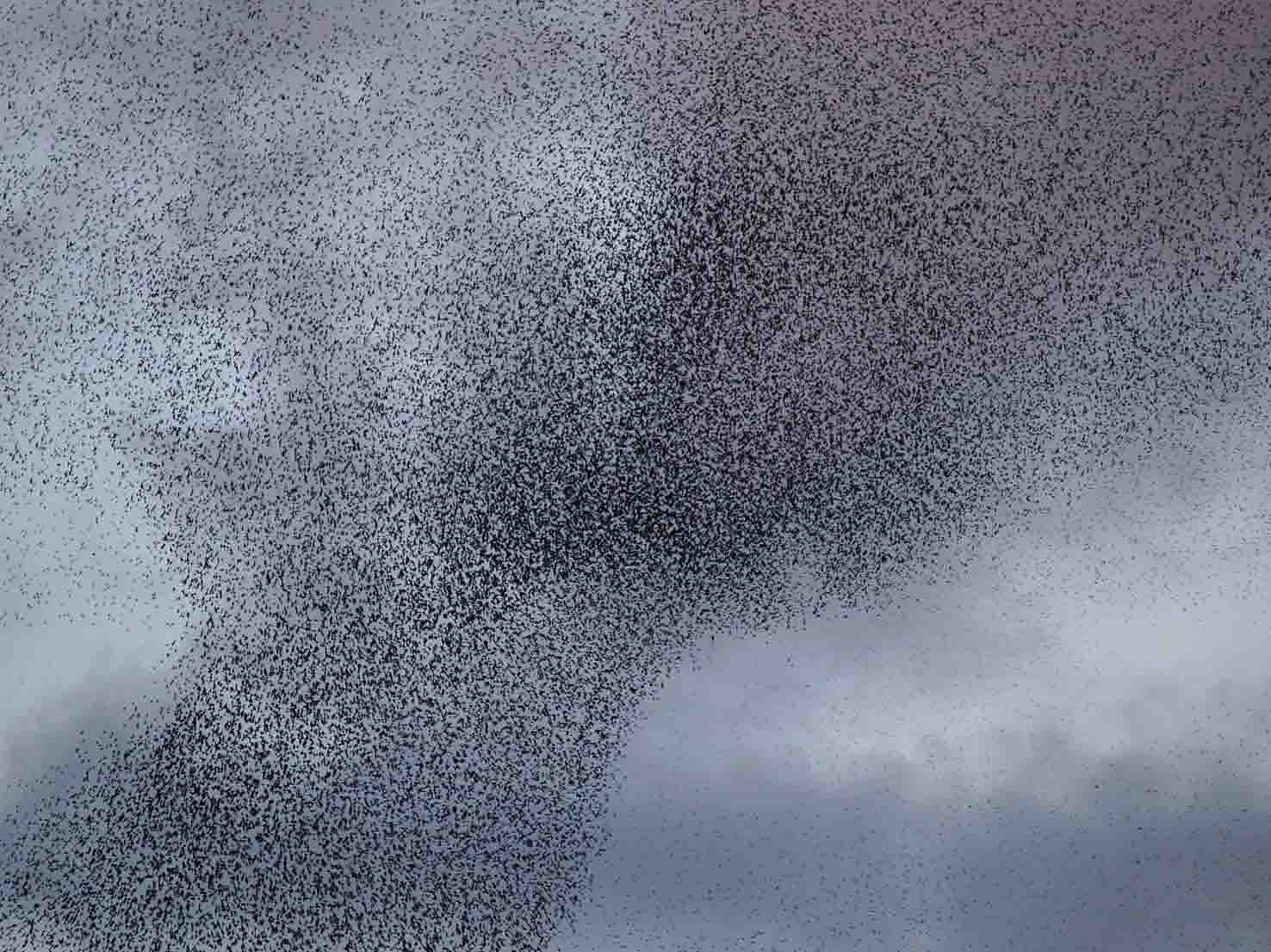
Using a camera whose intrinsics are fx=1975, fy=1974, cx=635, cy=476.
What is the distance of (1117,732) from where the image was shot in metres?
14.3

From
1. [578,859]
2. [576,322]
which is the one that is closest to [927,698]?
[578,859]

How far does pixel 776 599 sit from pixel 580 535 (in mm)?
1530

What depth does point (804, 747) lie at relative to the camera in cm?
1453

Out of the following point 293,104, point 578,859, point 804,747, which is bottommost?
point 578,859

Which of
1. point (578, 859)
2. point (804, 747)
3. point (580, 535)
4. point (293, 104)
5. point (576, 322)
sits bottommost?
point (578, 859)

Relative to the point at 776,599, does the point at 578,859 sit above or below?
below

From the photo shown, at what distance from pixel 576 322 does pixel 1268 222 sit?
5.10 metres

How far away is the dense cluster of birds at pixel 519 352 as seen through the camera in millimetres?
14430

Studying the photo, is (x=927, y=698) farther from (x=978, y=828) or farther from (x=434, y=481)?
(x=434, y=481)

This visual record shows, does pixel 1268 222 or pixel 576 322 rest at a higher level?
pixel 1268 222

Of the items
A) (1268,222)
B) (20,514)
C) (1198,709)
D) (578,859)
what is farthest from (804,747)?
(20,514)

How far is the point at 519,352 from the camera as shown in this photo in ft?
48.3

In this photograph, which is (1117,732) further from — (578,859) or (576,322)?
(576,322)

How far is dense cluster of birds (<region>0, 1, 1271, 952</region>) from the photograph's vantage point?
47.3 ft
